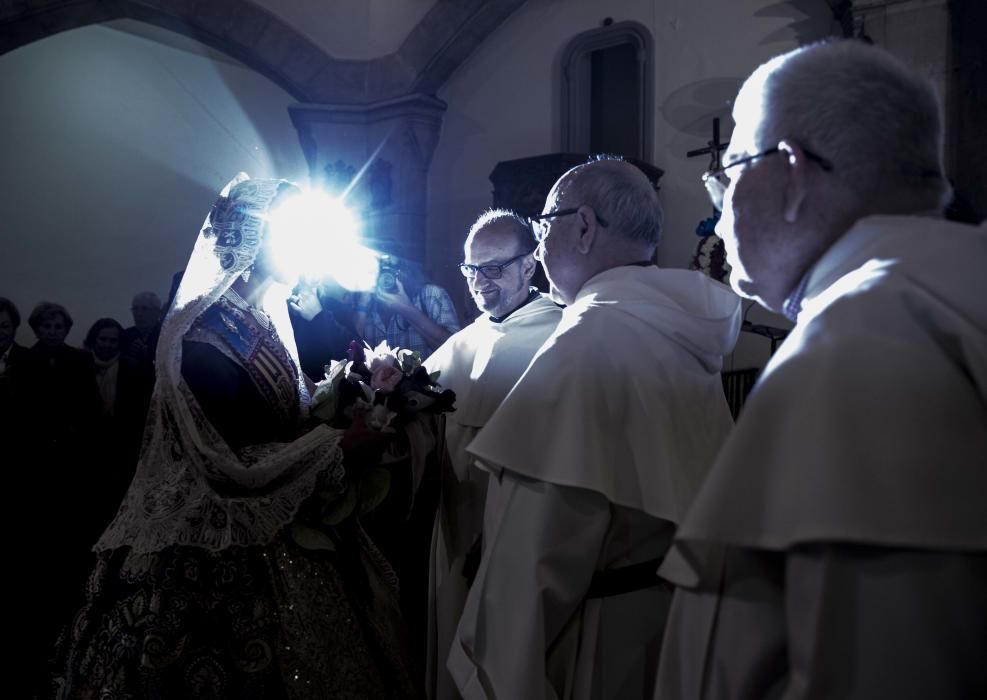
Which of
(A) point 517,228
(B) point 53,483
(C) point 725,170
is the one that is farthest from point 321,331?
(C) point 725,170

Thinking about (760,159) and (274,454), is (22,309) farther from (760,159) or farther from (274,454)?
(760,159)

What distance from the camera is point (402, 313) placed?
5391mm

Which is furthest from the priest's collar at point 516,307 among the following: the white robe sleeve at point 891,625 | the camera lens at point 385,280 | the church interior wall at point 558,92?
the church interior wall at point 558,92

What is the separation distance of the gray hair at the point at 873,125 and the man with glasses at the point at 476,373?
1.76 metres

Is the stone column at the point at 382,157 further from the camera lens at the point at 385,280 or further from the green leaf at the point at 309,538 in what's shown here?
the green leaf at the point at 309,538

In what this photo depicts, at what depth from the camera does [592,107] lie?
328 inches

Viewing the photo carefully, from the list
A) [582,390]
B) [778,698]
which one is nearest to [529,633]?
[582,390]

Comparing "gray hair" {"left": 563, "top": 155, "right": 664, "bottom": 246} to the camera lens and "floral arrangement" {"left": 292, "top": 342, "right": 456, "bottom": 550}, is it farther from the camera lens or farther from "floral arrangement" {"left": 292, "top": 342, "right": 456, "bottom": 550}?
the camera lens

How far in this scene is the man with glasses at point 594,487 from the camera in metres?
1.78

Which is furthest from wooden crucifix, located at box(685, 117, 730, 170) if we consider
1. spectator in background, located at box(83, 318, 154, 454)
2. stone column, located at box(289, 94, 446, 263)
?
spectator in background, located at box(83, 318, 154, 454)

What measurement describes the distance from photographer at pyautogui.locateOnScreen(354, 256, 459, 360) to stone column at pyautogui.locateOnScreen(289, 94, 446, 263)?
227 cm

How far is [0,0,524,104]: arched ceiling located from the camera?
8.53 m

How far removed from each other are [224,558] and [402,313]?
2979 mm

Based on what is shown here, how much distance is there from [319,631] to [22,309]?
847 centimetres
